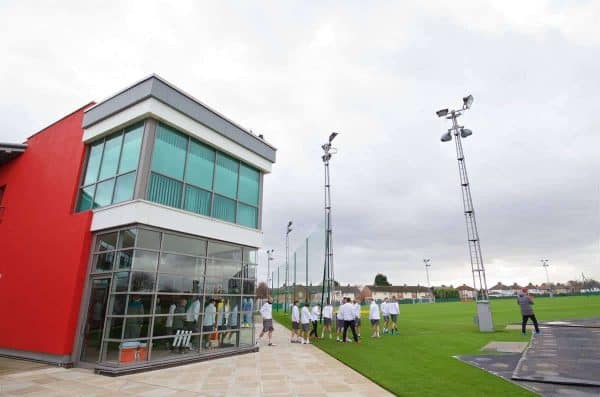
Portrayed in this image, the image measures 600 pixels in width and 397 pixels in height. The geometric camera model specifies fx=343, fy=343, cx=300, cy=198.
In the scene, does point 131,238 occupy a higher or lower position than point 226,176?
lower

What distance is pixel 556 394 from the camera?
5.52m

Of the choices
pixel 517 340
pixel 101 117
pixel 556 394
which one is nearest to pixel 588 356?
pixel 517 340

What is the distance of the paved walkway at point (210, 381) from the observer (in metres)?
6.29

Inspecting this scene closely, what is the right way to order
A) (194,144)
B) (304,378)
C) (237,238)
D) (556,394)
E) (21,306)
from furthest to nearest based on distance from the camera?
(237,238) < (194,144) < (21,306) < (304,378) < (556,394)

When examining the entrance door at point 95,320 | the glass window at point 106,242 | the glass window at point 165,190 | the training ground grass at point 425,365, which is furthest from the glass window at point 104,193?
the training ground grass at point 425,365

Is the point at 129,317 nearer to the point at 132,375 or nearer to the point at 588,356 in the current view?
the point at 132,375

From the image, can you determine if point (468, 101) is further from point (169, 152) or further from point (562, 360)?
point (169, 152)

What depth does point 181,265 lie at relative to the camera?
977cm

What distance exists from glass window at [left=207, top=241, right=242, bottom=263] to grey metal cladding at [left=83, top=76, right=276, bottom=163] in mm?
3672

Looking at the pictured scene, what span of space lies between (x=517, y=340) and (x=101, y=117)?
15.0 m

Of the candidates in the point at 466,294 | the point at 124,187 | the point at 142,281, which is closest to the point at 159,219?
the point at 124,187

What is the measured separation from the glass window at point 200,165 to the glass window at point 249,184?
1.47 meters

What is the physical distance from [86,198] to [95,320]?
363 centimetres

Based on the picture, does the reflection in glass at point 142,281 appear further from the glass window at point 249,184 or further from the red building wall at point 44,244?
the glass window at point 249,184
